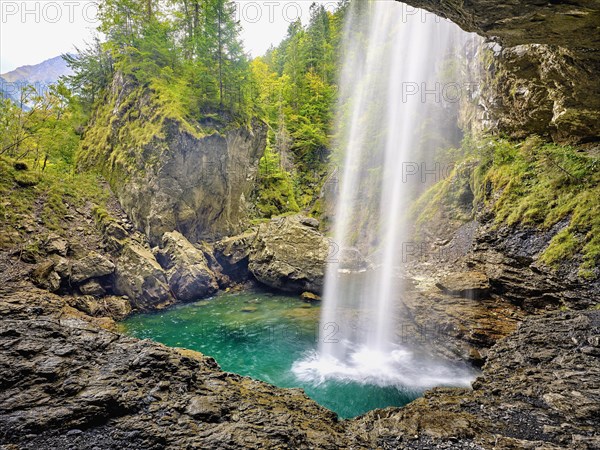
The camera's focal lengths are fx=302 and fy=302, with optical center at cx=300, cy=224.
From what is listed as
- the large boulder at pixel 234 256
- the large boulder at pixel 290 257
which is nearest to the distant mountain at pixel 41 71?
the large boulder at pixel 234 256

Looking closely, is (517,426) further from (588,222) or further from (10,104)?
(10,104)

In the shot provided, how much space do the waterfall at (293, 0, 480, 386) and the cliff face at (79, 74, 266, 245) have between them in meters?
9.54

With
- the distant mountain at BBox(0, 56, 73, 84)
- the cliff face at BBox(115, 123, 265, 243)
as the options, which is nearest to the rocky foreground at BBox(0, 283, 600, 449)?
the cliff face at BBox(115, 123, 265, 243)

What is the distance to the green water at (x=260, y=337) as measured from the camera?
28.5 ft

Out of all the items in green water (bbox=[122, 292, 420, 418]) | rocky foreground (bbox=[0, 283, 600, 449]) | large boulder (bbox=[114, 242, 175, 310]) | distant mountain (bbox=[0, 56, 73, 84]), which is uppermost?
distant mountain (bbox=[0, 56, 73, 84])

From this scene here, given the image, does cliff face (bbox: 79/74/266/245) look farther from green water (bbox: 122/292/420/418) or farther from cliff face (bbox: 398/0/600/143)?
cliff face (bbox: 398/0/600/143)

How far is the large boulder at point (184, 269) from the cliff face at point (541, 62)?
16.5 metres

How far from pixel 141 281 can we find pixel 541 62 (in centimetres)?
1845

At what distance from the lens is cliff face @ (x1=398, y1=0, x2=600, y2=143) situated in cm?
447

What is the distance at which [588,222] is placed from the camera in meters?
8.20

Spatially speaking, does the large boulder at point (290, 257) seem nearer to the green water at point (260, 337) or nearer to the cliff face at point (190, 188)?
the green water at point (260, 337)

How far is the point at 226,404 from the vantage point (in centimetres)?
488

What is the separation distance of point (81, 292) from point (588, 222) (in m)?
19.4

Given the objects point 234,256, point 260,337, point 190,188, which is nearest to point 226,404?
point 260,337
